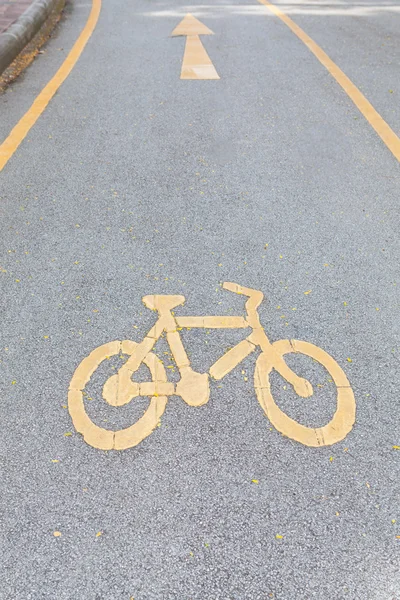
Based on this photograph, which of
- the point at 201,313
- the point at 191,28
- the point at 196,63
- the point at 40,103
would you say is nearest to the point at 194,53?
the point at 196,63

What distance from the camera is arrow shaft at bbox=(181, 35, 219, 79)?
6281 mm

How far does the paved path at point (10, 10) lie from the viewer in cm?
712

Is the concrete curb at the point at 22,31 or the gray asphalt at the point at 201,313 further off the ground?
the concrete curb at the point at 22,31

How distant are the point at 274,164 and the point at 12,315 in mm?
2566

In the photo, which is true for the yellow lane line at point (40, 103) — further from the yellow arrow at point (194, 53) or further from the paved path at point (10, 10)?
the yellow arrow at point (194, 53)

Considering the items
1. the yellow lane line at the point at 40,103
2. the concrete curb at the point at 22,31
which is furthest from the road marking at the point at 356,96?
the concrete curb at the point at 22,31

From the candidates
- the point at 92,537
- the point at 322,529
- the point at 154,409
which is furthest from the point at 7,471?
the point at 322,529

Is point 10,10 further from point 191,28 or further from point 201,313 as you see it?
point 201,313

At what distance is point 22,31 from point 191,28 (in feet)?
8.27

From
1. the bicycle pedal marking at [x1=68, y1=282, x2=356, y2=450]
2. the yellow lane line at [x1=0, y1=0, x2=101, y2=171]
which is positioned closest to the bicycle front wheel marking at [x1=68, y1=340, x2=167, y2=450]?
the bicycle pedal marking at [x1=68, y1=282, x2=356, y2=450]

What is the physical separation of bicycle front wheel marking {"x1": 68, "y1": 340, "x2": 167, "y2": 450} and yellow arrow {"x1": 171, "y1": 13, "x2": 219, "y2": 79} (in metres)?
4.55

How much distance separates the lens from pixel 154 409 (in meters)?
2.39

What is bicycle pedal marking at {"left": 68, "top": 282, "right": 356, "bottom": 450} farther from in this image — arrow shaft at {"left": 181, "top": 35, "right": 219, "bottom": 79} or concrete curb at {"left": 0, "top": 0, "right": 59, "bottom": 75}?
concrete curb at {"left": 0, "top": 0, "right": 59, "bottom": 75}

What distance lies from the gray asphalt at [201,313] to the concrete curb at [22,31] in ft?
1.14
